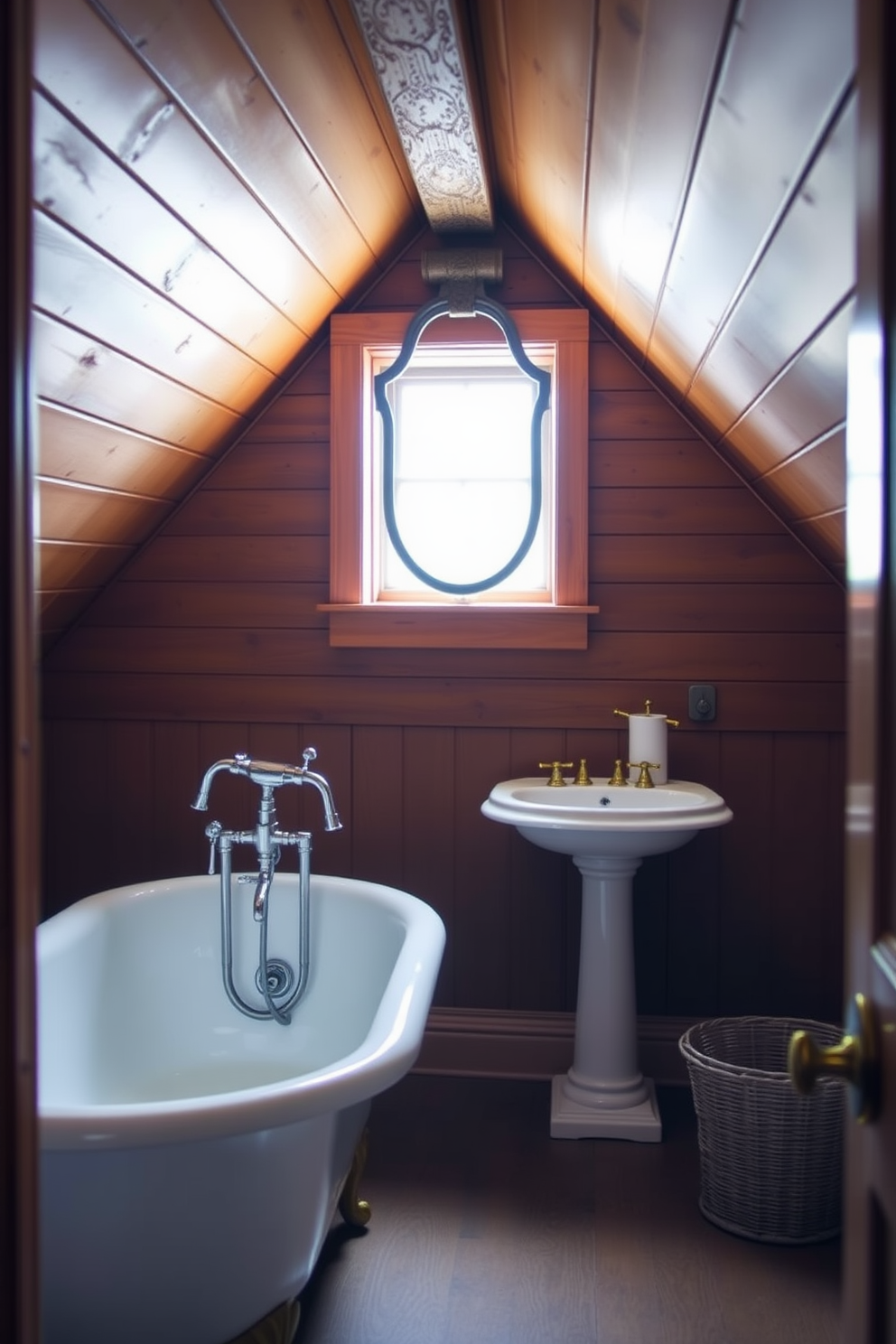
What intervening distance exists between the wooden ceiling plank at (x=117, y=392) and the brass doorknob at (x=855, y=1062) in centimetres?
146

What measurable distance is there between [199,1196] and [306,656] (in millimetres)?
1740

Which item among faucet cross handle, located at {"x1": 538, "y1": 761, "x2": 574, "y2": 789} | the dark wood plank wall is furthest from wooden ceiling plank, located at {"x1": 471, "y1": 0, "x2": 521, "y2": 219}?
faucet cross handle, located at {"x1": 538, "y1": 761, "x2": 574, "y2": 789}

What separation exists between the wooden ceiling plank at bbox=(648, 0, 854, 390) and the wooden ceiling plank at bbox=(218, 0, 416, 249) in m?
0.63

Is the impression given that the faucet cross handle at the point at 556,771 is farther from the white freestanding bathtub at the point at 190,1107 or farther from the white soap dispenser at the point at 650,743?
the white freestanding bathtub at the point at 190,1107

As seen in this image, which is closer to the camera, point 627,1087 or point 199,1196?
point 199,1196

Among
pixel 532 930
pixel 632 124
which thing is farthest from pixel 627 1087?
pixel 632 124

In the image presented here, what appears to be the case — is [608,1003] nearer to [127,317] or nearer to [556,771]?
[556,771]

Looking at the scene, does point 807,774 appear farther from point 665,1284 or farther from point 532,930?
point 665,1284

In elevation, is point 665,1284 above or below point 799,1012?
below

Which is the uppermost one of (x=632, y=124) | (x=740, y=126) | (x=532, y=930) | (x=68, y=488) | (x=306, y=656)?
(x=632, y=124)

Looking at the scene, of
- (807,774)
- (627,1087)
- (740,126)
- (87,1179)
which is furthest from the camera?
(807,774)

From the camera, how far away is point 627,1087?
279 centimetres

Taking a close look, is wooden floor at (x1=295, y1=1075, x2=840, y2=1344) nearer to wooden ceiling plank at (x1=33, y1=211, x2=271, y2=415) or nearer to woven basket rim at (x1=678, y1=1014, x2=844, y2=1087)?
woven basket rim at (x1=678, y1=1014, x2=844, y2=1087)

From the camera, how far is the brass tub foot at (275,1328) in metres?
1.73
